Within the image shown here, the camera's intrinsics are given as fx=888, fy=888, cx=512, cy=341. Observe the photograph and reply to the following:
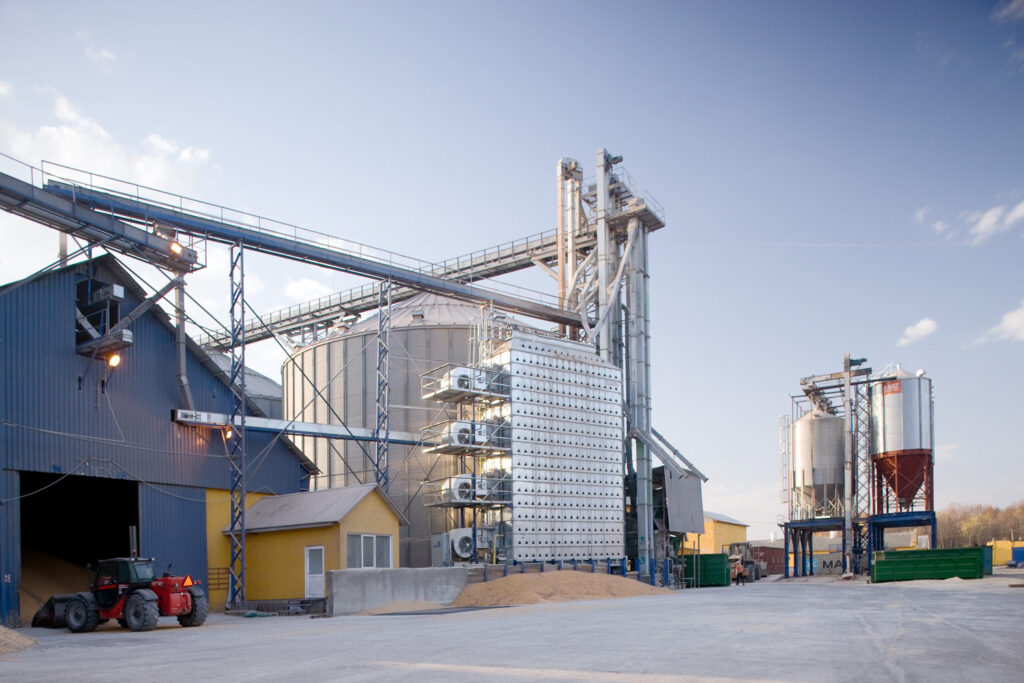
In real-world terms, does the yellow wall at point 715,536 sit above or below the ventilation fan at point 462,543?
below

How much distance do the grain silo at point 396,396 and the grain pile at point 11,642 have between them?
2319cm

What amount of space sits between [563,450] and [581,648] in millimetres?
25051

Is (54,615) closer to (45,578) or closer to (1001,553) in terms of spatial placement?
(45,578)

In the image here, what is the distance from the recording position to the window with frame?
100.0ft

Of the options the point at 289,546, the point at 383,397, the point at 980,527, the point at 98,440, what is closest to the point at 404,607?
the point at 289,546

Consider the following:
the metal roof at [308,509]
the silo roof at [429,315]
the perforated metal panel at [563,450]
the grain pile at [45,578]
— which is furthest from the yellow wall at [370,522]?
the silo roof at [429,315]

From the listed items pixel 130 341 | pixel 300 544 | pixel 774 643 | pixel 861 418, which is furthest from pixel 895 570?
pixel 130 341

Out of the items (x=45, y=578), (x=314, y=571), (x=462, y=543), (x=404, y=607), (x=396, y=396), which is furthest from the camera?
(x=396, y=396)

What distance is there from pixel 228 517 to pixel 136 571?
10222 mm

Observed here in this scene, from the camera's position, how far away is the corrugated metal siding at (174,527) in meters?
30.5

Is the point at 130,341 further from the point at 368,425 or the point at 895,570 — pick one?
the point at 895,570

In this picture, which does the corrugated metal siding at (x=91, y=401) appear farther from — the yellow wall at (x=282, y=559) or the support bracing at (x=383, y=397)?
the support bracing at (x=383, y=397)

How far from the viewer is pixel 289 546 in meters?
31.3

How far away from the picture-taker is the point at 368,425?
44562 millimetres
